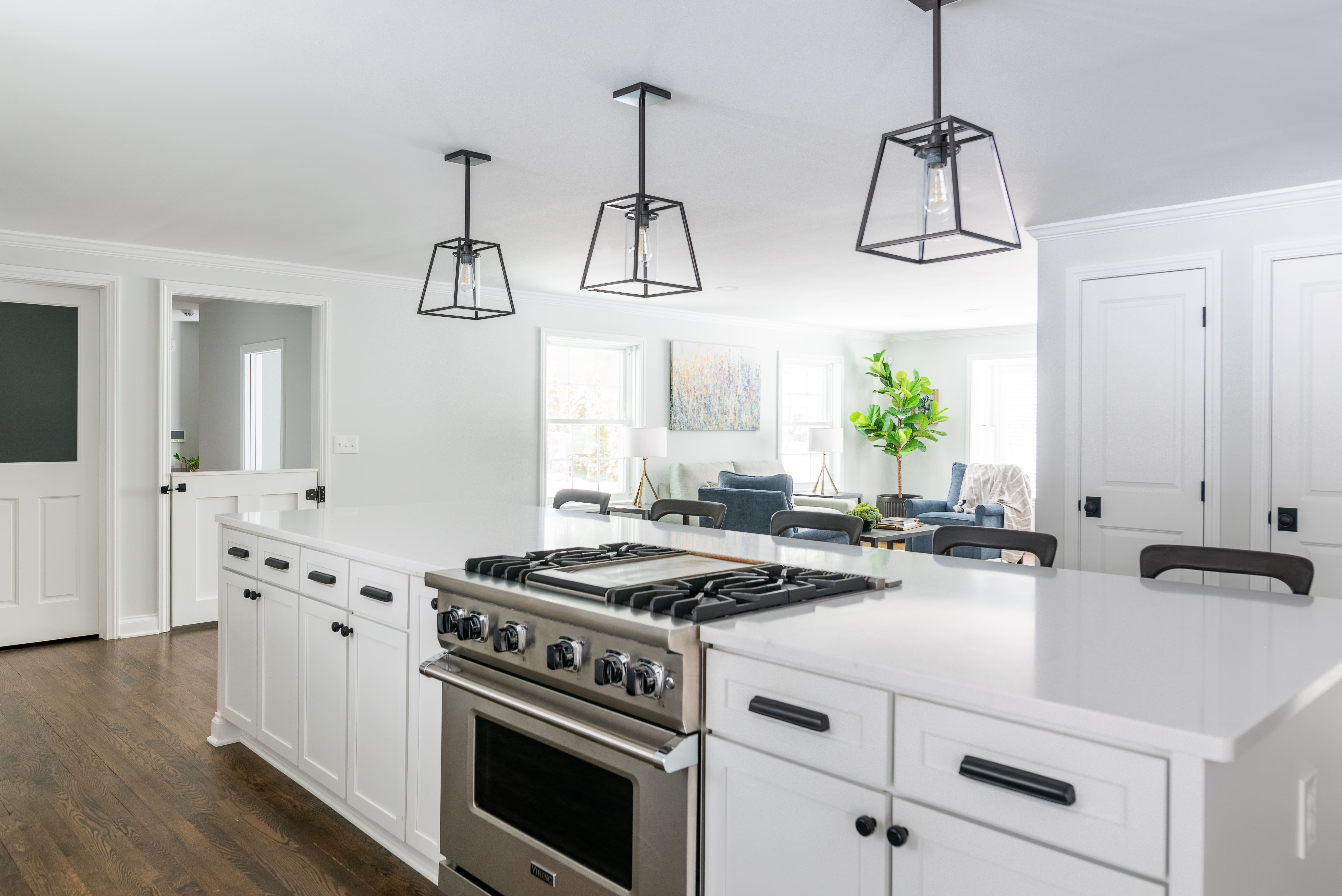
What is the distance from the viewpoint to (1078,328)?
14.0 feet

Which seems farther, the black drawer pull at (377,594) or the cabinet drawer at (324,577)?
the cabinet drawer at (324,577)

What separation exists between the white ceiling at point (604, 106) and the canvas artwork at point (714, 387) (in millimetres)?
3254

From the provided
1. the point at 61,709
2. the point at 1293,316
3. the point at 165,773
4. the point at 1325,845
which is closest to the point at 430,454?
the point at 61,709

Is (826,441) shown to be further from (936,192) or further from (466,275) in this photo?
(936,192)

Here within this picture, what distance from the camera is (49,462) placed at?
4961mm

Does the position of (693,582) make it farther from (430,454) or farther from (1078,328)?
(430,454)

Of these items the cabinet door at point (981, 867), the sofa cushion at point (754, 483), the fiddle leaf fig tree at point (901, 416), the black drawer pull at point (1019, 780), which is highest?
the fiddle leaf fig tree at point (901, 416)

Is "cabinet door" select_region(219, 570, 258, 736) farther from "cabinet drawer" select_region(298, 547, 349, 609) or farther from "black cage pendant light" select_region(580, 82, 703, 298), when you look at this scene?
"black cage pendant light" select_region(580, 82, 703, 298)

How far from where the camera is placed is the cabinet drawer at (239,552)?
10.3 feet

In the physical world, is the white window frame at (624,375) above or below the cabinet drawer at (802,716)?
above

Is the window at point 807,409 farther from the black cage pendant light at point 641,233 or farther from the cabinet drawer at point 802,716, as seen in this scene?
the cabinet drawer at point 802,716

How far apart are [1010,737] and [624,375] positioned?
6.64 metres

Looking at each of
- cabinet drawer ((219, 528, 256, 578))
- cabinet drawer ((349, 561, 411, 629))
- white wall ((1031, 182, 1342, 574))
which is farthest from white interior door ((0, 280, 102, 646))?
white wall ((1031, 182, 1342, 574))

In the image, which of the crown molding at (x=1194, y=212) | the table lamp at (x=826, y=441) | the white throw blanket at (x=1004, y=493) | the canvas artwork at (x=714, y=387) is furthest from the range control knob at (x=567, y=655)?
the table lamp at (x=826, y=441)
